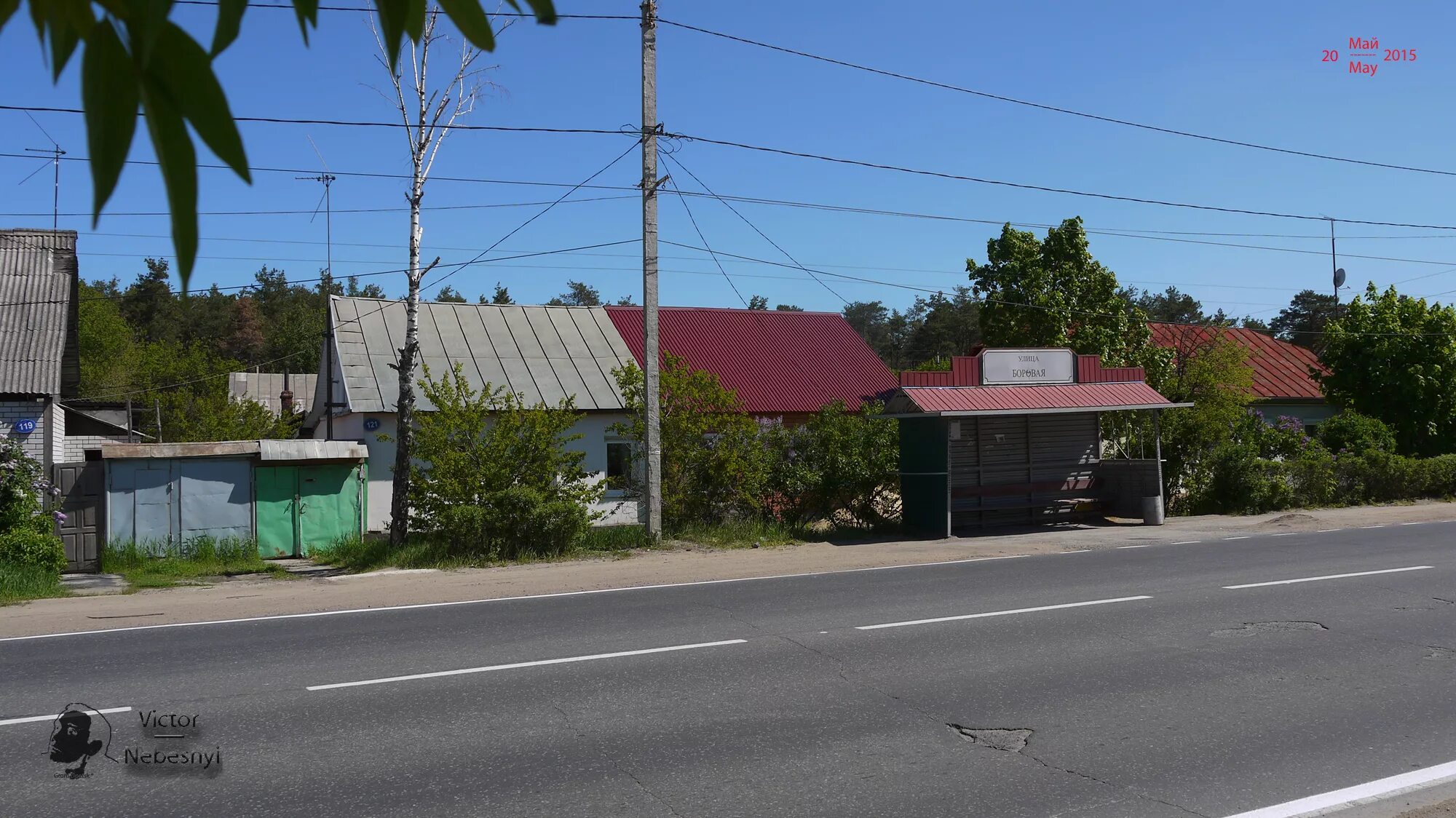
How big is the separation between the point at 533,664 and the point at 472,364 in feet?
61.1

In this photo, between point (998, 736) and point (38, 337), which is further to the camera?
point (38, 337)

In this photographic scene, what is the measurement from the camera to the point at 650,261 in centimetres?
1823

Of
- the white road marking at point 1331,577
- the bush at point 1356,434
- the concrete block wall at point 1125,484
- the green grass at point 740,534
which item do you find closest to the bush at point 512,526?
the green grass at point 740,534

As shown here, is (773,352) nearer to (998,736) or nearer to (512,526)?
(512,526)

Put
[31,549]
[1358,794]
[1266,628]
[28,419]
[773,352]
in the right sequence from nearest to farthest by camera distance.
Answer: [1358,794] < [1266,628] < [31,549] < [28,419] < [773,352]

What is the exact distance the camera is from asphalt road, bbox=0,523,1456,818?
5586 millimetres

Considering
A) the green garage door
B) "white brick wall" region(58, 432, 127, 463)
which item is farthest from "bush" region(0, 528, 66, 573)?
"white brick wall" region(58, 432, 127, 463)

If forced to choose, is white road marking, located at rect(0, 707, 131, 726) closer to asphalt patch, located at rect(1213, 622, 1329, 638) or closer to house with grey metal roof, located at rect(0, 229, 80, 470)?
asphalt patch, located at rect(1213, 622, 1329, 638)

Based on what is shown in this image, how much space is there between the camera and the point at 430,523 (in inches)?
671

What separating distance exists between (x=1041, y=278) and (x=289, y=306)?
237 feet

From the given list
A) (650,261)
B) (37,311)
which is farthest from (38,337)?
(650,261)

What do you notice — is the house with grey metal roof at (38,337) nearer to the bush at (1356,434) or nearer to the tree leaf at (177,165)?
the tree leaf at (177,165)

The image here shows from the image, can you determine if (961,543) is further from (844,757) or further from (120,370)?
(120,370)

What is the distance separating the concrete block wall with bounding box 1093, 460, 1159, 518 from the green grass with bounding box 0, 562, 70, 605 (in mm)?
18894
